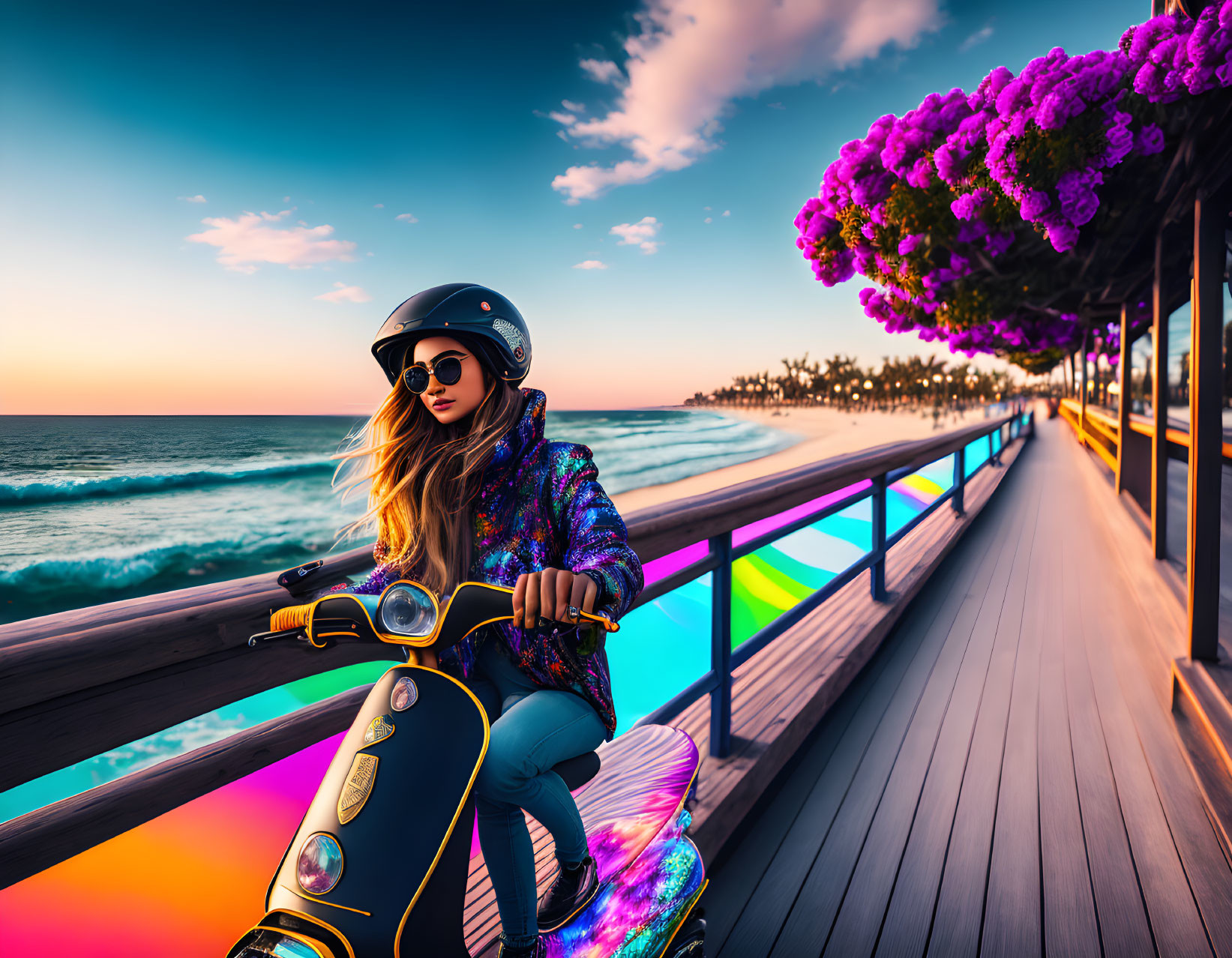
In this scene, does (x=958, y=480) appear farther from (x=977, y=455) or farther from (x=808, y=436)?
(x=808, y=436)

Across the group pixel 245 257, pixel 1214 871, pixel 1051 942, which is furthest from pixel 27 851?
pixel 245 257

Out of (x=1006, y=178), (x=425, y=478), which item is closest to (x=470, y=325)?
(x=425, y=478)

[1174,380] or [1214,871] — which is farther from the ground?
[1174,380]

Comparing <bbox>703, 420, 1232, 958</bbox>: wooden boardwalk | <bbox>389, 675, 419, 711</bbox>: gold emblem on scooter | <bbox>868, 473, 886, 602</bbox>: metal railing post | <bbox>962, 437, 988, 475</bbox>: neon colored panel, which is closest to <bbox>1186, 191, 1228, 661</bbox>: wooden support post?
<bbox>703, 420, 1232, 958</bbox>: wooden boardwalk

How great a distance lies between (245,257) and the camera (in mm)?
38125

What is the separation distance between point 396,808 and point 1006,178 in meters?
4.22

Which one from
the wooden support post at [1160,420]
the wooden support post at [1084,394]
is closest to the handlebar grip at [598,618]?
the wooden support post at [1160,420]

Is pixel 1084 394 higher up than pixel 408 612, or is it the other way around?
pixel 1084 394

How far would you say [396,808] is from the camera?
0.75 meters

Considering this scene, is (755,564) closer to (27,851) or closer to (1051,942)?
(1051,942)

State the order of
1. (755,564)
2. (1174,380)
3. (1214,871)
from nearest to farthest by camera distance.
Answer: (1214,871)
(1174,380)
(755,564)

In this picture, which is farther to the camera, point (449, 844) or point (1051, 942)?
point (1051, 942)

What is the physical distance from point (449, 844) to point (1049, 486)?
9920 mm

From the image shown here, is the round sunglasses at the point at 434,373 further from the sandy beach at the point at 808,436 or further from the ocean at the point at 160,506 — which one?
the ocean at the point at 160,506
